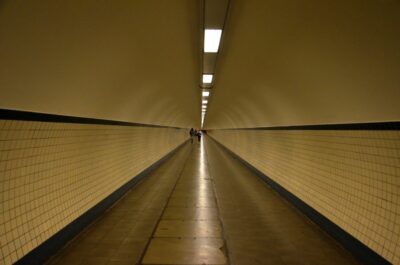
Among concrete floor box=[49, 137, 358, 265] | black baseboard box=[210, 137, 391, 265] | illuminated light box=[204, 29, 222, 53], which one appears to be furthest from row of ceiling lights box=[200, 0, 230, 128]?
black baseboard box=[210, 137, 391, 265]

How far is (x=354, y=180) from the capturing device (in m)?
3.77

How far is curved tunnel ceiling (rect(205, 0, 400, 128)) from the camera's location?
2.38 metres

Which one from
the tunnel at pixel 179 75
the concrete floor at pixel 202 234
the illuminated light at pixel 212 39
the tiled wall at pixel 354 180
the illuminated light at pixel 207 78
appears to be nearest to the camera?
the tunnel at pixel 179 75

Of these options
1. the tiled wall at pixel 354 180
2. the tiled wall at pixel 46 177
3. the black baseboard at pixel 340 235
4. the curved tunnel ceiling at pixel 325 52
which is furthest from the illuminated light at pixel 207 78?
the black baseboard at pixel 340 235

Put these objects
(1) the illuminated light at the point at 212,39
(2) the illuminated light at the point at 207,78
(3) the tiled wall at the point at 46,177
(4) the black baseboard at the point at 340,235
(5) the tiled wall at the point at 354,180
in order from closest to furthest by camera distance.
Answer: (3) the tiled wall at the point at 46,177 < (5) the tiled wall at the point at 354,180 < (4) the black baseboard at the point at 340,235 < (1) the illuminated light at the point at 212,39 < (2) the illuminated light at the point at 207,78

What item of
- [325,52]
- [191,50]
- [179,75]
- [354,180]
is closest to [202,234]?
[354,180]

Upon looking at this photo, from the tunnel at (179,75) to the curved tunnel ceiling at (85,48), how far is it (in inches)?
0.7

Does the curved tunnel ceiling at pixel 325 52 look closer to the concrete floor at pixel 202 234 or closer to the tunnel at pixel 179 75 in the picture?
the tunnel at pixel 179 75

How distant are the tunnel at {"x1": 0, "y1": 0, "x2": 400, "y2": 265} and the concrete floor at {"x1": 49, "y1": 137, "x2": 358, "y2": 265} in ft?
0.10

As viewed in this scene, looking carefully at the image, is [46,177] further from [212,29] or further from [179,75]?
[179,75]

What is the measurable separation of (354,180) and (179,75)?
14.6 ft

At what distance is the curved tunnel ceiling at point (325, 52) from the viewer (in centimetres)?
238

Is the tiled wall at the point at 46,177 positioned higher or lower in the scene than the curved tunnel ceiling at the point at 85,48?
lower

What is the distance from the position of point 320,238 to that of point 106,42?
4.63 meters
